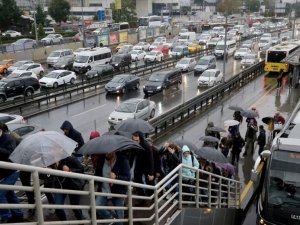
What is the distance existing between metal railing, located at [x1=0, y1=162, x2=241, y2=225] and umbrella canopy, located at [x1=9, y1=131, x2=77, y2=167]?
1.43ft

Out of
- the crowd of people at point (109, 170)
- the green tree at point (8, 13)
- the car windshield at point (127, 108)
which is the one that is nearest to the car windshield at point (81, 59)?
the car windshield at point (127, 108)

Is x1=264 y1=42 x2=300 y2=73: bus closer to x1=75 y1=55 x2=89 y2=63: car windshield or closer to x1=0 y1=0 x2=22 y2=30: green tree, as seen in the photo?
x1=75 y1=55 x2=89 y2=63: car windshield

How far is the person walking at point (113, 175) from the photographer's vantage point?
614 centimetres

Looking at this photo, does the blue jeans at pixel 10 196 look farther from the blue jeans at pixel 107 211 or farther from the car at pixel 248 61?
the car at pixel 248 61

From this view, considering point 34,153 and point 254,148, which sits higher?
point 34,153

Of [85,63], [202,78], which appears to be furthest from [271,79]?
[85,63]

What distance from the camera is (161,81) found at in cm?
3238

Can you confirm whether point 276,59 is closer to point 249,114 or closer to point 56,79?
point 56,79

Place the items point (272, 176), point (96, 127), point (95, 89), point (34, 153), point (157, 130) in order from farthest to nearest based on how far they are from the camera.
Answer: point (95, 89)
point (96, 127)
point (157, 130)
point (272, 176)
point (34, 153)

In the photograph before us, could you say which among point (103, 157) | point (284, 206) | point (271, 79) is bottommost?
point (271, 79)

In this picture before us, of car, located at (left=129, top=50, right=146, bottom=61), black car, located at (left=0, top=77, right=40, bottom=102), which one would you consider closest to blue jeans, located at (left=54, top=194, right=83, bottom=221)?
black car, located at (left=0, top=77, right=40, bottom=102)

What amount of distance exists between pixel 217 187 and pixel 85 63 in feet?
107

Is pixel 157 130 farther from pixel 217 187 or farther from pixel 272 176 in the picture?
pixel 272 176

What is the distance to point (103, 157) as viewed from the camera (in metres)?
6.67
